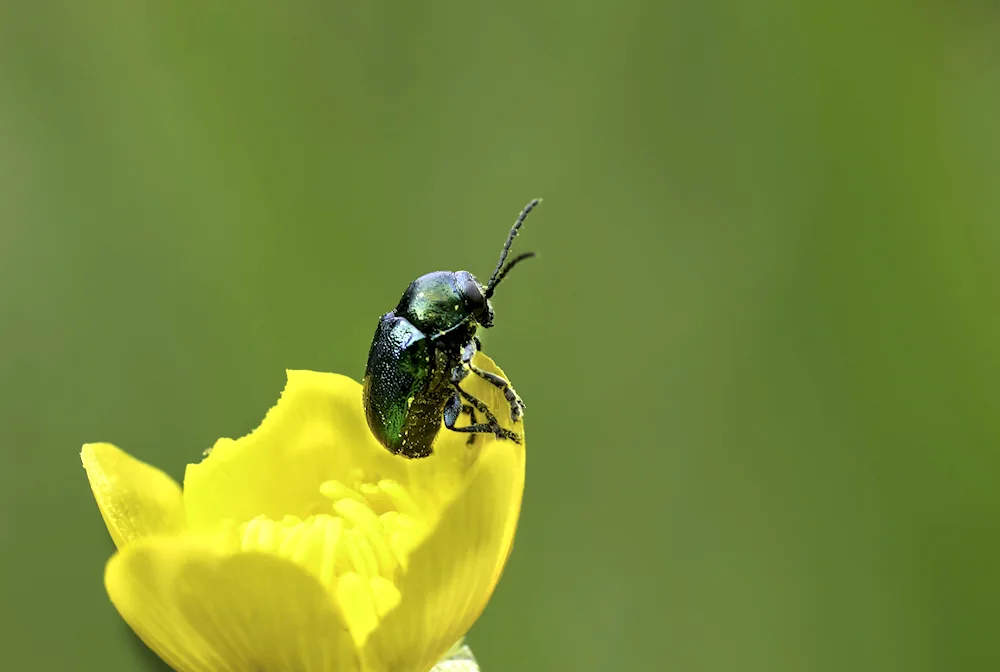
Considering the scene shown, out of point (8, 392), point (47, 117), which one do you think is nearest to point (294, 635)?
point (8, 392)

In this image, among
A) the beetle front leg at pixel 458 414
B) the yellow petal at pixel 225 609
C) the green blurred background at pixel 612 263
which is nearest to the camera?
the yellow petal at pixel 225 609

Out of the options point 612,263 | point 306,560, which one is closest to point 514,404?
point 306,560

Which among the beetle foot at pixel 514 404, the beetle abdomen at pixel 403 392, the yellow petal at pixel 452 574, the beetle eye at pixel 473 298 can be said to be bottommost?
the yellow petal at pixel 452 574

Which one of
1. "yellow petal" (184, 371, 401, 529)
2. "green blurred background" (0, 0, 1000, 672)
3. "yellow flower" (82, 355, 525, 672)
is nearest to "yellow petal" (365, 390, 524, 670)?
"yellow flower" (82, 355, 525, 672)

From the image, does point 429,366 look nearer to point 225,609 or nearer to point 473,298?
point 473,298

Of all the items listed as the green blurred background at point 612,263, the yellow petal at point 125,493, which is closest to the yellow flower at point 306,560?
the yellow petal at point 125,493

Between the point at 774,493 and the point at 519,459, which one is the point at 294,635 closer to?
the point at 519,459

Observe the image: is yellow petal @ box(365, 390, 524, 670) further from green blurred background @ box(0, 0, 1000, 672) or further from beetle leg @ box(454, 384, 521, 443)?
green blurred background @ box(0, 0, 1000, 672)

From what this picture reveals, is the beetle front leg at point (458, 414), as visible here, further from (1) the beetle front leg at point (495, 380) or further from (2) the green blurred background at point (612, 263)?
(2) the green blurred background at point (612, 263)
